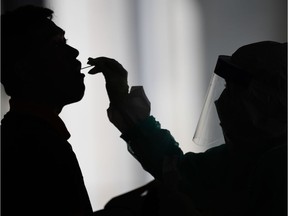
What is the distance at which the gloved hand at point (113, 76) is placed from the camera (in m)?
0.97

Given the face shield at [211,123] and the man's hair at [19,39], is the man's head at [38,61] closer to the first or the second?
the man's hair at [19,39]

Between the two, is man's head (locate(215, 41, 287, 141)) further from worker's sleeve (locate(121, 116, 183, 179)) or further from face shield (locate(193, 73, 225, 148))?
worker's sleeve (locate(121, 116, 183, 179))

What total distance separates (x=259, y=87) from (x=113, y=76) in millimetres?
305

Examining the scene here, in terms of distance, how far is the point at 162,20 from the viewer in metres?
1.35

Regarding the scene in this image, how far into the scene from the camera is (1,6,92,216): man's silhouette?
2.56 ft

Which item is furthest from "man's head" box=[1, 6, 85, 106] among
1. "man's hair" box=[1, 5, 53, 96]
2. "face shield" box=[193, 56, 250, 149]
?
"face shield" box=[193, 56, 250, 149]

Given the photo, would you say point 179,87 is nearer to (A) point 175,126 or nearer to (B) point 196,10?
(A) point 175,126

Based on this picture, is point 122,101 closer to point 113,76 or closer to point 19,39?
point 113,76

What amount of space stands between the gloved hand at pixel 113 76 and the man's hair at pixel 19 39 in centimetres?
13

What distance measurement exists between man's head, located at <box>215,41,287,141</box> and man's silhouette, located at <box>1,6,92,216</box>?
0.30 meters

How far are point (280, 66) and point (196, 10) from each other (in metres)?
0.52

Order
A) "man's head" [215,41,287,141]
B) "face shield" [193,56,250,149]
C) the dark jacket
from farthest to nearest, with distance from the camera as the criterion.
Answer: "face shield" [193,56,250,149]
"man's head" [215,41,287,141]
the dark jacket

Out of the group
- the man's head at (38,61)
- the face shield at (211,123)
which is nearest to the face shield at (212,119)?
the face shield at (211,123)

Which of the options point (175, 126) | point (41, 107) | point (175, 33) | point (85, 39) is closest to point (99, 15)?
point (85, 39)
